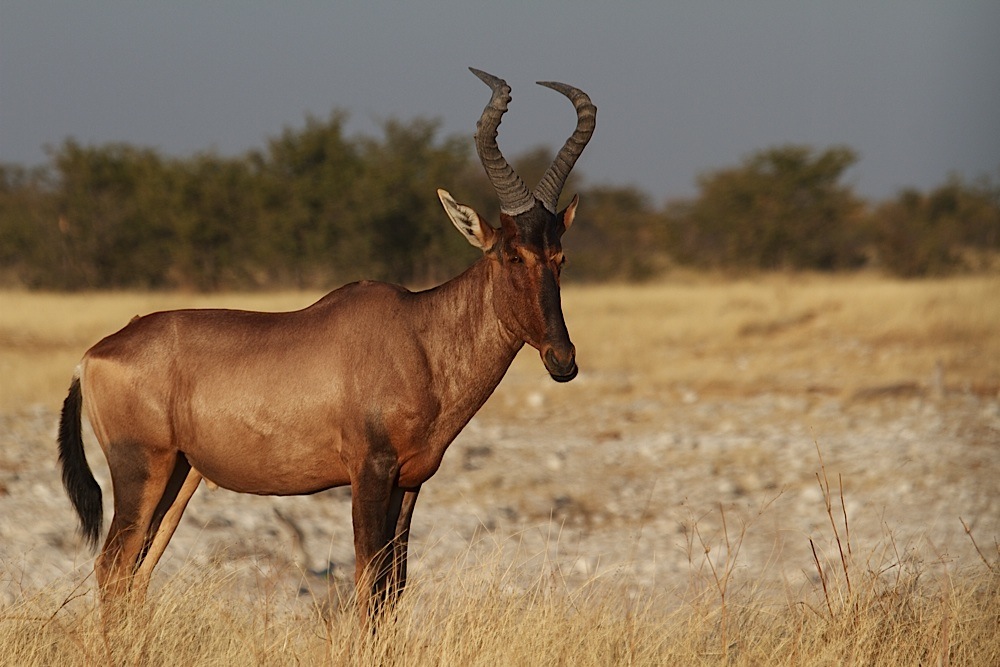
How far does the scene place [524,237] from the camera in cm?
461

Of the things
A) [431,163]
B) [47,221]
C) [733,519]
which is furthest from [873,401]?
[47,221]

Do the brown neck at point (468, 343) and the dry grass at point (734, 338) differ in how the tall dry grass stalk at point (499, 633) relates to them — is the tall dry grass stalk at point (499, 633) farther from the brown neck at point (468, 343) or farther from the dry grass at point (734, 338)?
the dry grass at point (734, 338)

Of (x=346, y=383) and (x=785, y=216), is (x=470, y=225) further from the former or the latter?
(x=785, y=216)

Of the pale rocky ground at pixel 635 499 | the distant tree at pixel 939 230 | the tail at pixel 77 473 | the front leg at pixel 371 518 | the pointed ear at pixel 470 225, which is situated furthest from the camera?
the distant tree at pixel 939 230

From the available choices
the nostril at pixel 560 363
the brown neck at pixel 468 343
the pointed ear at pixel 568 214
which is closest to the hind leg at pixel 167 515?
the brown neck at pixel 468 343

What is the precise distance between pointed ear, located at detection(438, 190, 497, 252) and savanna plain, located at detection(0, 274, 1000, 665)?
1.28 m

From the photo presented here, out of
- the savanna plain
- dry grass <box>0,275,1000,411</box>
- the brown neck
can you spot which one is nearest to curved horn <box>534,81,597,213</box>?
the brown neck

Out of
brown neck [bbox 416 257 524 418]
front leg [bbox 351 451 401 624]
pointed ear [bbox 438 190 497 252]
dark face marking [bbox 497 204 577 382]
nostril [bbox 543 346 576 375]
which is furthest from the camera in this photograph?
brown neck [bbox 416 257 524 418]

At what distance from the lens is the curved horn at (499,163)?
4637 mm

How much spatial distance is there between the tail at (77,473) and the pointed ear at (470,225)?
1.89 metres

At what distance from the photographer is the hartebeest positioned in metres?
4.66

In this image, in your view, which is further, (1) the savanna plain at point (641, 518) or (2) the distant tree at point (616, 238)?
(2) the distant tree at point (616, 238)

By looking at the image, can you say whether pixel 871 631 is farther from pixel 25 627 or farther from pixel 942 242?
pixel 942 242

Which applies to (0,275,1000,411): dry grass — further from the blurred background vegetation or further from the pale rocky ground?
the blurred background vegetation
